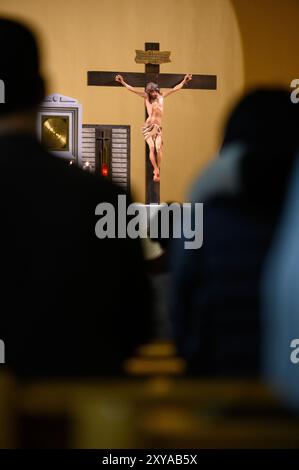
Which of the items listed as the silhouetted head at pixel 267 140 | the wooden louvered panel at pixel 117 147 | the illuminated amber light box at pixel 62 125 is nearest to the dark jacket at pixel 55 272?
the silhouetted head at pixel 267 140

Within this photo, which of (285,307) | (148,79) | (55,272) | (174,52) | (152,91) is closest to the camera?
(285,307)

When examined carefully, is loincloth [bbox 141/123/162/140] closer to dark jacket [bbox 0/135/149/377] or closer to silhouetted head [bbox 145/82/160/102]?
silhouetted head [bbox 145/82/160/102]

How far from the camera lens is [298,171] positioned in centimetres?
154

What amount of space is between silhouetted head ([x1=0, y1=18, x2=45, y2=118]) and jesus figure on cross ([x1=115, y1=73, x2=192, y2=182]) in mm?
6610

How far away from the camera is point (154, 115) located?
8.35m

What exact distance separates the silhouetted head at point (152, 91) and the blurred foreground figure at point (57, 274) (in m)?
6.76

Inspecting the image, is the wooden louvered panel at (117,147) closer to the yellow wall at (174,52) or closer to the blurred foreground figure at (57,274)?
the yellow wall at (174,52)

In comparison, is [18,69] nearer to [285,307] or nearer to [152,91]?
[285,307]

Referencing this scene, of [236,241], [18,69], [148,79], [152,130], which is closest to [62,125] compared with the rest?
[152,130]

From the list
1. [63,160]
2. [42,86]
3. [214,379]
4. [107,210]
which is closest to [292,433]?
[214,379]

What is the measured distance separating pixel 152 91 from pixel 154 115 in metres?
0.26

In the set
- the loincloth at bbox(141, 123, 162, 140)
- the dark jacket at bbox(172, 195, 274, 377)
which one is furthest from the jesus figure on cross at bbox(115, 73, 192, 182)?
the dark jacket at bbox(172, 195, 274, 377)

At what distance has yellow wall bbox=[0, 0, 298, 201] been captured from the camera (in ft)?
28.0

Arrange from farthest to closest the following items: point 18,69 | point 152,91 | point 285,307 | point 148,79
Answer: point 148,79, point 152,91, point 18,69, point 285,307
